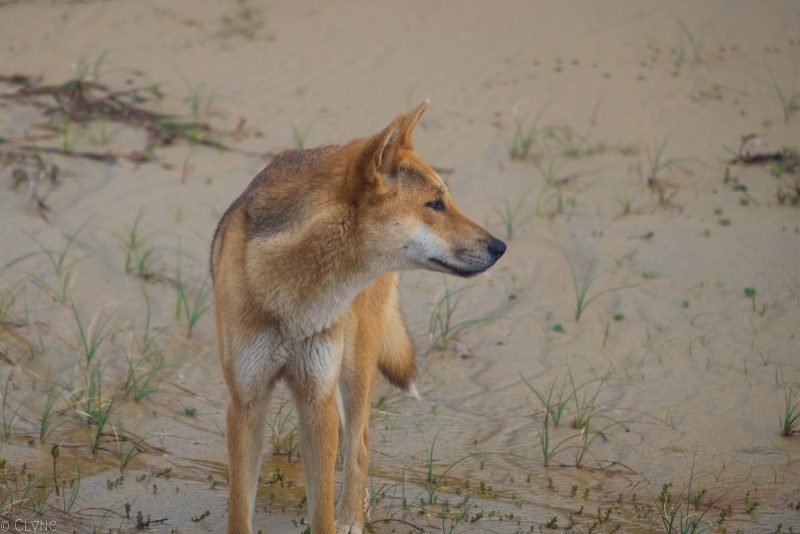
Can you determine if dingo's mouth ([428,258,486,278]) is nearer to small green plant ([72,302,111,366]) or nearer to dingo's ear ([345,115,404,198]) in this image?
dingo's ear ([345,115,404,198])

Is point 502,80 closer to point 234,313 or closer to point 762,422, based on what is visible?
point 762,422

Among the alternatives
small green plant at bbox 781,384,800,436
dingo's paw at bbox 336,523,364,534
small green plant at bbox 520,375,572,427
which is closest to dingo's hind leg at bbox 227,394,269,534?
dingo's paw at bbox 336,523,364,534

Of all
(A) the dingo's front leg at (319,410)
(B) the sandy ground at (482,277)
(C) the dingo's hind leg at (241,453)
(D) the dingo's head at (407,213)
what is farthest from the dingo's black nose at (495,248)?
(B) the sandy ground at (482,277)

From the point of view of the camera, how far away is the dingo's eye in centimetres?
428

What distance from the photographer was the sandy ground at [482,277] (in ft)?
17.2

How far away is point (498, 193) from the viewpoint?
8523mm

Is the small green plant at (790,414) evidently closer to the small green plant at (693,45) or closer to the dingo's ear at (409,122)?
the dingo's ear at (409,122)

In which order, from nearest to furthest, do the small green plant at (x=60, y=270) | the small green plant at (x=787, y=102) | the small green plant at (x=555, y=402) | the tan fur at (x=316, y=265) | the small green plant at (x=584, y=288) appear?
the tan fur at (x=316, y=265), the small green plant at (x=555, y=402), the small green plant at (x=60, y=270), the small green plant at (x=584, y=288), the small green plant at (x=787, y=102)

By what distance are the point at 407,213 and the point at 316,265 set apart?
407 millimetres

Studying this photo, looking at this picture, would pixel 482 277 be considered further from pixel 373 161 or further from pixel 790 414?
pixel 373 161

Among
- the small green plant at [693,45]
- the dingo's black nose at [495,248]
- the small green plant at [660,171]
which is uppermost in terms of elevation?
the small green plant at [693,45]

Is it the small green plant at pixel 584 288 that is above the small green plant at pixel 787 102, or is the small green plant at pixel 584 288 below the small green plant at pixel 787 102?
below

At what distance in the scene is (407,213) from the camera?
4.21 metres

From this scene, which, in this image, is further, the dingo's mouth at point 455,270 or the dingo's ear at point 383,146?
the dingo's mouth at point 455,270
